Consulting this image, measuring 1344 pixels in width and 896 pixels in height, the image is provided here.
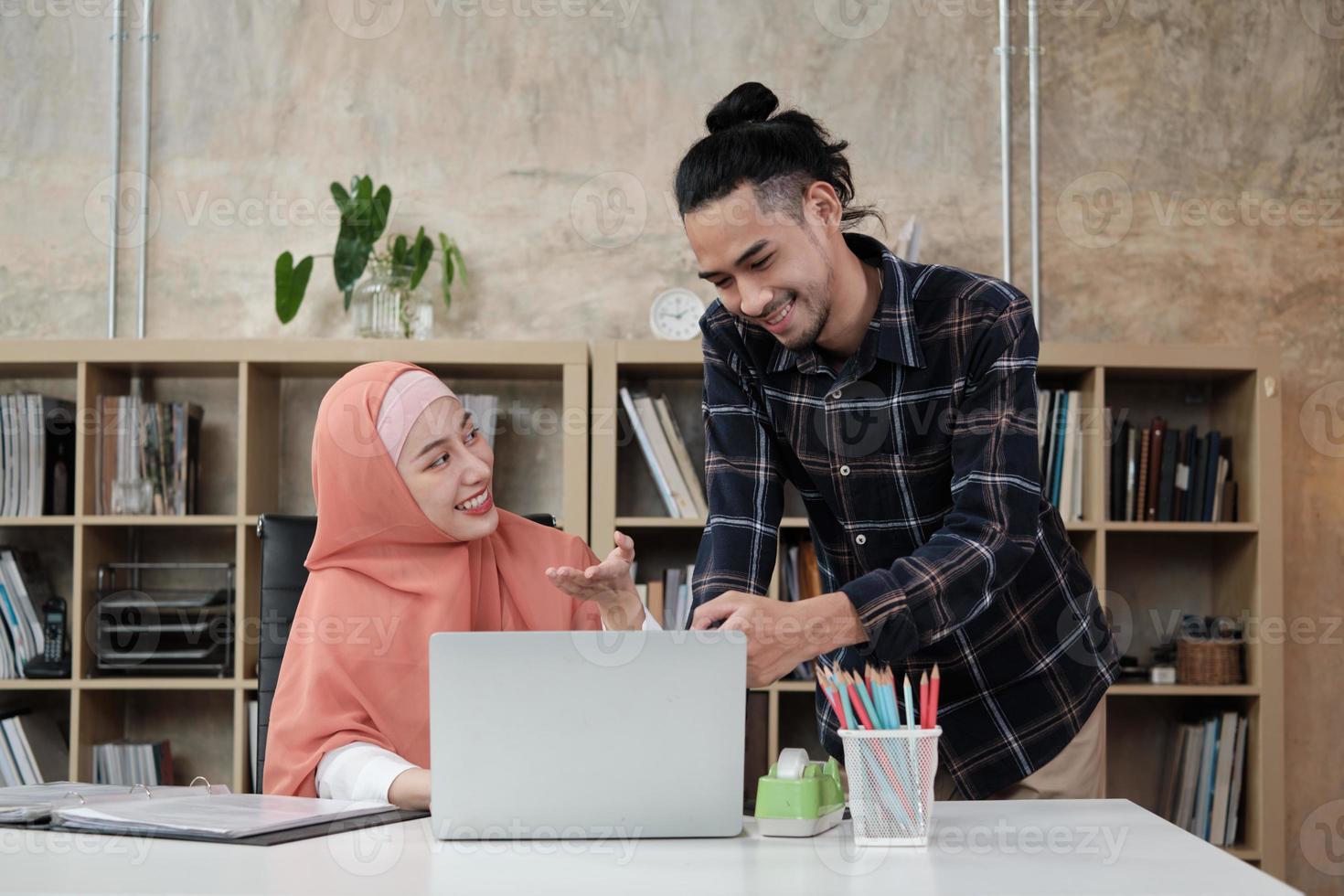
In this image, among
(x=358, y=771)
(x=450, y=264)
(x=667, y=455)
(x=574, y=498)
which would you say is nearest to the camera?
(x=358, y=771)

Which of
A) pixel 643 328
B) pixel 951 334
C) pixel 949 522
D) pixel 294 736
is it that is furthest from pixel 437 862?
pixel 643 328

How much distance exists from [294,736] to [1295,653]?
2726mm

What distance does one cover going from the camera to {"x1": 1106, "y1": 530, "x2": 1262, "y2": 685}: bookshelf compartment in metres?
3.29

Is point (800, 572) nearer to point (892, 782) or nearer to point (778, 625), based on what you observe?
point (778, 625)

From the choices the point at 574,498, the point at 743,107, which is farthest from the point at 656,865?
the point at 574,498

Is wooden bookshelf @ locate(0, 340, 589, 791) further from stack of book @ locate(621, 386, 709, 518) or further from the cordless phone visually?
stack of book @ locate(621, 386, 709, 518)

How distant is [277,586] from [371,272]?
4.39ft

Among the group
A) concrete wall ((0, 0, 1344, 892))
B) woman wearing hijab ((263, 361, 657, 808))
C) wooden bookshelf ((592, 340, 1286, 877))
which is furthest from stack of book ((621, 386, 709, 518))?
woman wearing hijab ((263, 361, 657, 808))

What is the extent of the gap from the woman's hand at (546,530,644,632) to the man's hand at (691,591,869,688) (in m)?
0.18

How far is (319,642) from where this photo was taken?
1.74 meters

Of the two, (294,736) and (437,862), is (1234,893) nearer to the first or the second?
(437,862)

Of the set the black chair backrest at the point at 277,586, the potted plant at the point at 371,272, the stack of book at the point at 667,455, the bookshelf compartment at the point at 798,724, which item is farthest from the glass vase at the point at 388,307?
the bookshelf compartment at the point at 798,724

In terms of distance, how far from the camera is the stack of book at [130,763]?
3.05 metres

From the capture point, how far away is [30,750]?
3057 millimetres
